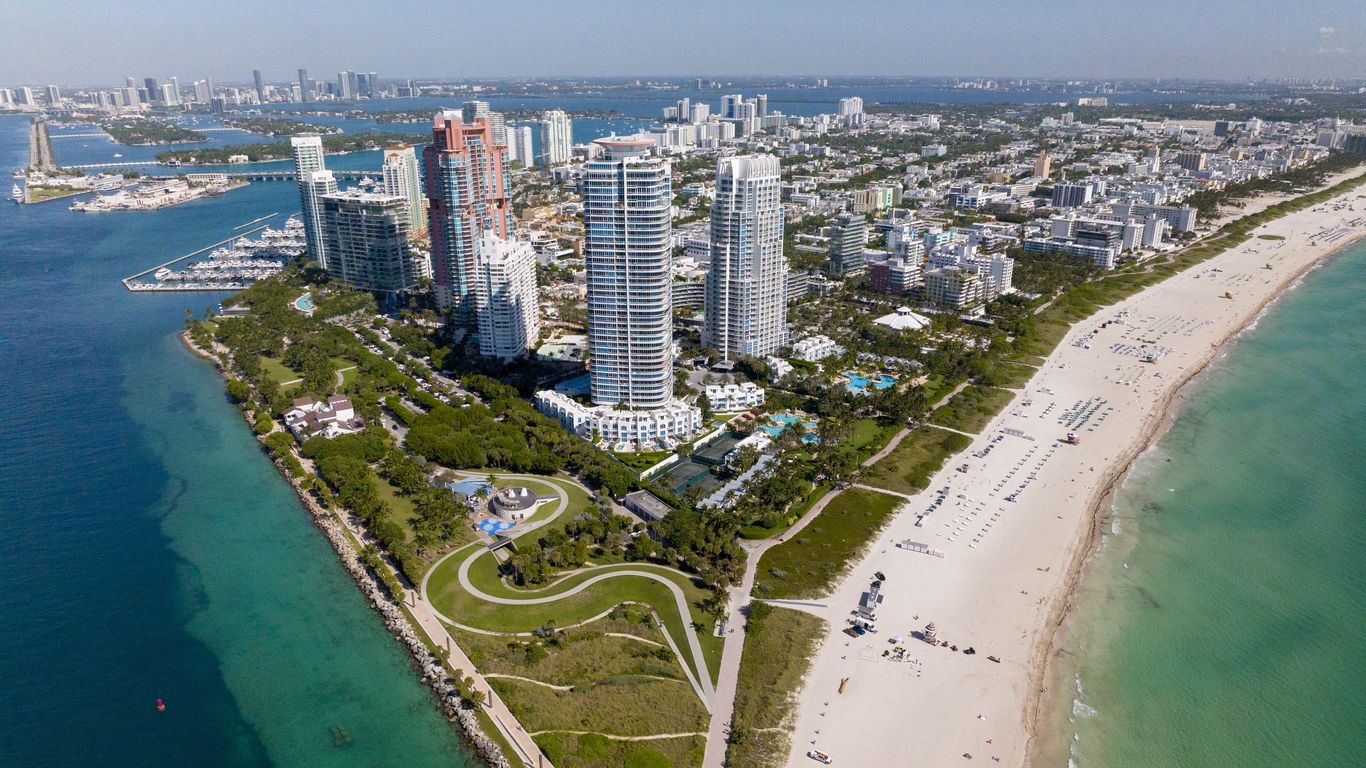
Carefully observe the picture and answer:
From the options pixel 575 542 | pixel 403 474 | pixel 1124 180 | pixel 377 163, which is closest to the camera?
pixel 575 542

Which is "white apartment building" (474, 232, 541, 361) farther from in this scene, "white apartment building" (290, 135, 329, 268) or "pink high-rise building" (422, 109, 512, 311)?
"white apartment building" (290, 135, 329, 268)

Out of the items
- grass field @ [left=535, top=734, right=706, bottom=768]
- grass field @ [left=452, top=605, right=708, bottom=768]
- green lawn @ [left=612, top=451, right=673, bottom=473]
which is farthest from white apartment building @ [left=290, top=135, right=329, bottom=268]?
grass field @ [left=535, top=734, right=706, bottom=768]

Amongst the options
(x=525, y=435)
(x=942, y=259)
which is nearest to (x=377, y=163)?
(x=942, y=259)

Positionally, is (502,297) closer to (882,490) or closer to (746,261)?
(746,261)

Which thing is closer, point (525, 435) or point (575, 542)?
point (575, 542)

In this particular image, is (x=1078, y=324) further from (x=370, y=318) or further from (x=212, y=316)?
(x=212, y=316)

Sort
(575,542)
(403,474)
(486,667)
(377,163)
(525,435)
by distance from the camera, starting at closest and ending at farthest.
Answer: (486,667) → (575,542) → (403,474) → (525,435) → (377,163)

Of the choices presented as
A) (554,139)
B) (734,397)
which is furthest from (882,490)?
(554,139)
